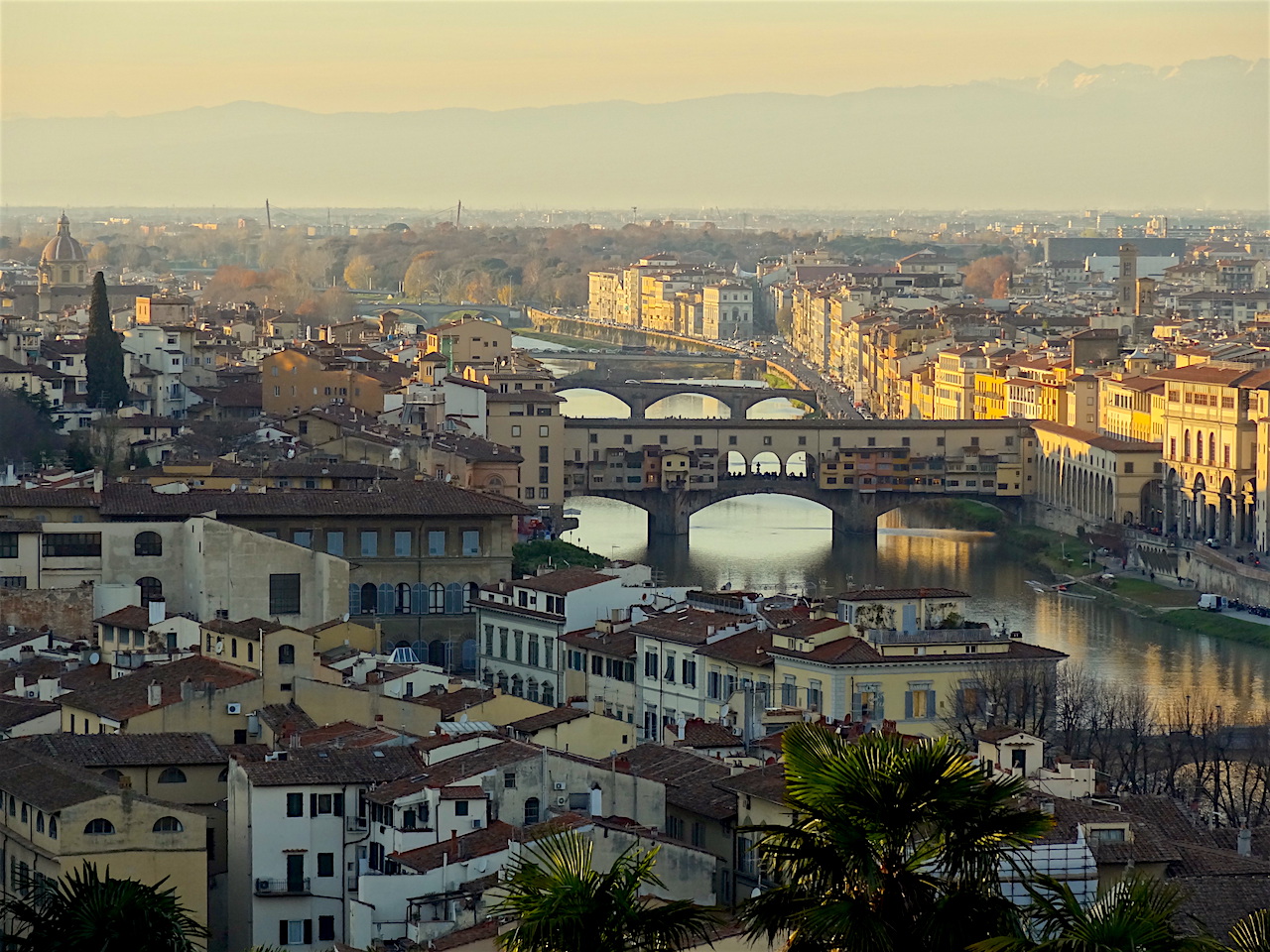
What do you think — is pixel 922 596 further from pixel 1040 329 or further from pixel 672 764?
pixel 1040 329

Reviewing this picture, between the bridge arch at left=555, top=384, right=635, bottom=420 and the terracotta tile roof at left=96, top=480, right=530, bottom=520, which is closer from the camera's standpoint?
the terracotta tile roof at left=96, top=480, right=530, bottom=520

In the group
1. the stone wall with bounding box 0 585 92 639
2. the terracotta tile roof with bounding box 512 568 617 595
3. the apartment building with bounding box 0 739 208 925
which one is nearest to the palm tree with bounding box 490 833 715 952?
the apartment building with bounding box 0 739 208 925

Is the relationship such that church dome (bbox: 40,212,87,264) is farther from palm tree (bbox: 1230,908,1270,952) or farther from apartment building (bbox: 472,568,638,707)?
palm tree (bbox: 1230,908,1270,952)

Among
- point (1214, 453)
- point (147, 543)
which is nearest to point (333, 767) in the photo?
point (147, 543)

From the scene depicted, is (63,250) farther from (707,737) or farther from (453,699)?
(707,737)

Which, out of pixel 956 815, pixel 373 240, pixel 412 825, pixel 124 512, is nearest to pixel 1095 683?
pixel 124 512
